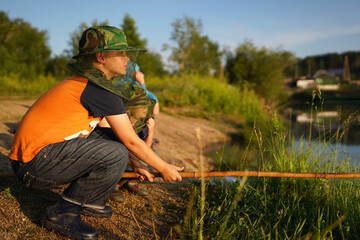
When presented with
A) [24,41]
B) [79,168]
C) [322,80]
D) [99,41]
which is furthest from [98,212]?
[24,41]

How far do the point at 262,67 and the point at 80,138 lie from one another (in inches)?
800

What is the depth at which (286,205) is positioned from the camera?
8.66 feet

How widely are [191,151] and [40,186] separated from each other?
4.88m

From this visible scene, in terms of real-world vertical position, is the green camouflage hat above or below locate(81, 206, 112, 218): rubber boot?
above

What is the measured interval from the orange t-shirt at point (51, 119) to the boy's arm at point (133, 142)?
0.23 m

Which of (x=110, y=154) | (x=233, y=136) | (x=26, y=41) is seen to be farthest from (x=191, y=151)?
(x=26, y=41)

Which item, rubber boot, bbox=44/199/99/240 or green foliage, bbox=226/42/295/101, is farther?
green foliage, bbox=226/42/295/101

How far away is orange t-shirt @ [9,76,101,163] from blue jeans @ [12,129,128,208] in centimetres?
6

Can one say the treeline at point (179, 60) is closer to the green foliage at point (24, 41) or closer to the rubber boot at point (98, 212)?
the green foliage at point (24, 41)

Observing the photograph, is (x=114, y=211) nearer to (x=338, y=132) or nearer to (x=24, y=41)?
(x=338, y=132)

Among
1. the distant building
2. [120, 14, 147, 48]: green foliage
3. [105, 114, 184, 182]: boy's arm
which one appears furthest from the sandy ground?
[120, 14, 147, 48]: green foliage

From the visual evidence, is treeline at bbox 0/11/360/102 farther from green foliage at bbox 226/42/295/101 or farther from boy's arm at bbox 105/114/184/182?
boy's arm at bbox 105/114/184/182

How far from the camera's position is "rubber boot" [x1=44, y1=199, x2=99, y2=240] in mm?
1967

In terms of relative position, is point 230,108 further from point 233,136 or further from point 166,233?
point 166,233
